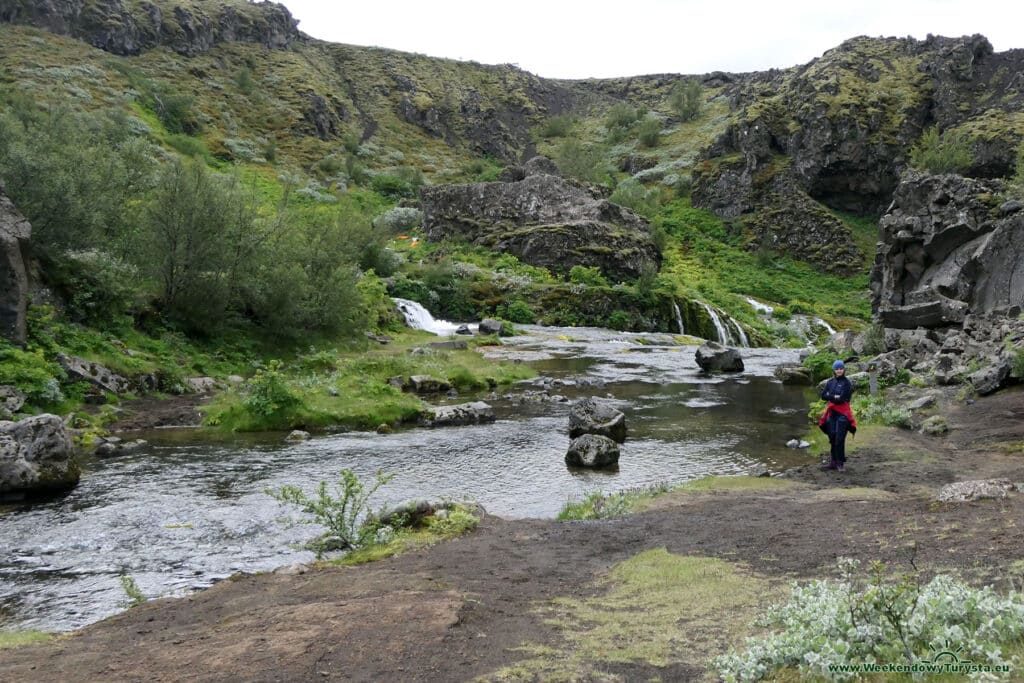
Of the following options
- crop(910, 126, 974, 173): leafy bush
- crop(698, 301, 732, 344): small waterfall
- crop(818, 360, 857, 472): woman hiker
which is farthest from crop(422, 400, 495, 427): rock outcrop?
crop(910, 126, 974, 173): leafy bush

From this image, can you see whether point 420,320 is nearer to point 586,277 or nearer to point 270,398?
point 586,277

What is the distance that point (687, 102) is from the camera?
139 meters

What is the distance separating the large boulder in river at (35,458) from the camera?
1230 cm

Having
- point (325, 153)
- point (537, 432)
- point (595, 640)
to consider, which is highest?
point (325, 153)

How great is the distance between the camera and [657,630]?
18.5 ft

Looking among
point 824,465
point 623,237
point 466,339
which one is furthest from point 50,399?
point 623,237

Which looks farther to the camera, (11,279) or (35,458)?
(11,279)

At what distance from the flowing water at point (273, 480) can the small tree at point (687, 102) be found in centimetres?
12364

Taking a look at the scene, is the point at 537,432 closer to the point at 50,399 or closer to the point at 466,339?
the point at 50,399

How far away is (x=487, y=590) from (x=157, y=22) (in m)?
127

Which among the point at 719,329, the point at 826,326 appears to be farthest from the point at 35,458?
the point at 826,326

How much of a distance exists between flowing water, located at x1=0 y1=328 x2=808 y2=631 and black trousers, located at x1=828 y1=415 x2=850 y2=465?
5.29 feet

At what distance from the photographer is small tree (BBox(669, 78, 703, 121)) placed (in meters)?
138

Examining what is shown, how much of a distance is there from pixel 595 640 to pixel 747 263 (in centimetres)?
8243
